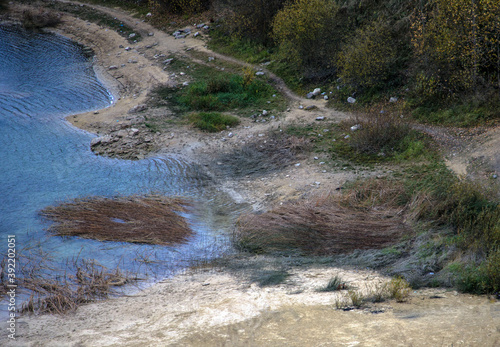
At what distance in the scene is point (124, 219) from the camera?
10.6 m

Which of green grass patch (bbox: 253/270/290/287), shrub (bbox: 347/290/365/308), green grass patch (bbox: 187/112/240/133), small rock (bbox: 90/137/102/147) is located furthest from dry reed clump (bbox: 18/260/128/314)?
green grass patch (bbox: 187/112/240/133)

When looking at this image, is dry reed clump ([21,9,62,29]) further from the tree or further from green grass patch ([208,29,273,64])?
the tree

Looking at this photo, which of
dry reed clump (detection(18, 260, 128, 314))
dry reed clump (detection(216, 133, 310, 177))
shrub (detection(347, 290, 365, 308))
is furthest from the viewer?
dry reed clump (detection(216, 133, 310, 177))

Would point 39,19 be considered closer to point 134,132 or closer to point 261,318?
point 134,132

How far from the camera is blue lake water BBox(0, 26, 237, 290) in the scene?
386 inches

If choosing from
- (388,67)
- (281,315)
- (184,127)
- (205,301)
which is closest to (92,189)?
(184,127)

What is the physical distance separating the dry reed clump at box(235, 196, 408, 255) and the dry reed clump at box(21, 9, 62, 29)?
24.3 m

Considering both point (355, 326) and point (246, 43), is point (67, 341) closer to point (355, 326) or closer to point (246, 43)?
point (355, 326)

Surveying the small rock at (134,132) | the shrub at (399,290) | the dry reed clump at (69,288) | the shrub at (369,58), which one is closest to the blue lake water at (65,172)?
the dry reed clump at (69,288)

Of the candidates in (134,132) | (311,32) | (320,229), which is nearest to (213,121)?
(134,132)

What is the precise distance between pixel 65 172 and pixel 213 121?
4875 mm

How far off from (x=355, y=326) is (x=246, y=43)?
16.2 metres

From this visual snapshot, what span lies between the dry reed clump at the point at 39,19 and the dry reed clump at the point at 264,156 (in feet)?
67.7

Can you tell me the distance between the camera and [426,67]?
13828mm
